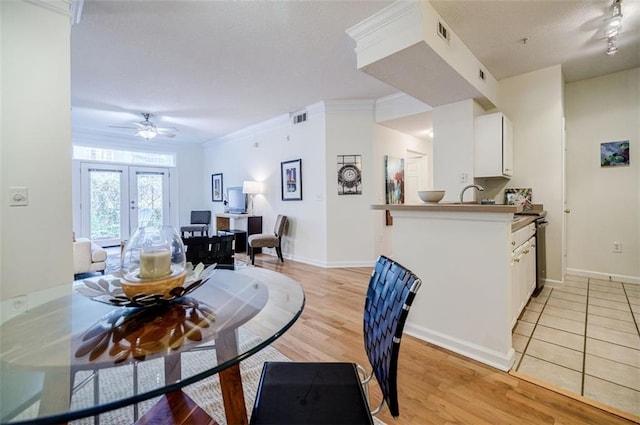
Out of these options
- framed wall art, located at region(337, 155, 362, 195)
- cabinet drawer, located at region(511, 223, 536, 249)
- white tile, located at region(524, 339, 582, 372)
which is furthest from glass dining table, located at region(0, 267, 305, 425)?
framed wall art, located at region(337, 155, 362, 195)

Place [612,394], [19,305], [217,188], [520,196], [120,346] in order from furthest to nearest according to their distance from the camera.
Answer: [217,188], [520,196], [612,394], [19,305], [120,346]

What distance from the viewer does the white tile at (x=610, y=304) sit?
9.10ft

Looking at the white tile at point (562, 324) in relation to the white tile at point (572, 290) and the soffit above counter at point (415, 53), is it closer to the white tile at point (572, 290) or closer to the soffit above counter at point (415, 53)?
the white tile at point (572, 290)

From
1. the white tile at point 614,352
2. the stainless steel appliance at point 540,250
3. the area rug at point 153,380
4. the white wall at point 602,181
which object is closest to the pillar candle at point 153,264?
the area rug at point 153,380

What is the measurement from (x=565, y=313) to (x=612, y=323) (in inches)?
12.1

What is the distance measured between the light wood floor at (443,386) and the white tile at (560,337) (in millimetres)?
710

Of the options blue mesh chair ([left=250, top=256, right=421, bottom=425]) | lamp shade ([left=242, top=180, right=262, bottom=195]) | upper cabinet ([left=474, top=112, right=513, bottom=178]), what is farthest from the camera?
lamp shade ([left=242, top=180, right=262, bottom=195])

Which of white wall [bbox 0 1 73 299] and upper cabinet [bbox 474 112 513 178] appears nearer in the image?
white wall [bbox 0 1 73 299]

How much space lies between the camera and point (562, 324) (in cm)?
244

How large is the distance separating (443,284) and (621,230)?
324cm

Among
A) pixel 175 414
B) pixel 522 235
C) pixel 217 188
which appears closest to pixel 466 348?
pixel 522 235

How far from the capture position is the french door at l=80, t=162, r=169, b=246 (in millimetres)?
6359

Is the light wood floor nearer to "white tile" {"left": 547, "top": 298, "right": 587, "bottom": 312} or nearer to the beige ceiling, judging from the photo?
"white tile" {"left": 547, "top": 298, "right": 587, "bottom": 312}

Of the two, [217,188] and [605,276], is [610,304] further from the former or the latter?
[217,188]
